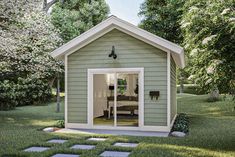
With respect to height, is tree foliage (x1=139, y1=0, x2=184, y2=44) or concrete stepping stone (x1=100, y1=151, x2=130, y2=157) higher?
tree foliage (x1=139, y1=0, x2=184, y2=44)

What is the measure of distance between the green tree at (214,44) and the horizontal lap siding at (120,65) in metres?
3.17

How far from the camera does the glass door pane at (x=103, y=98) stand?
1417 centimetres

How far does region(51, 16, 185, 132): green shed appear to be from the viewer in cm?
1070

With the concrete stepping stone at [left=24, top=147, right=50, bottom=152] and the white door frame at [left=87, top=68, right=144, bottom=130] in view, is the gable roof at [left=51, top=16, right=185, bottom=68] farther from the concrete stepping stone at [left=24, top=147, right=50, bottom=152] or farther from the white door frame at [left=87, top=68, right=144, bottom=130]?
the concrete stepping stone at [left=24, top=147, right=50, bottom=152]

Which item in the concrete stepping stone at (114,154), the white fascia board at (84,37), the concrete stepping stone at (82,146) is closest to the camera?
the concrete stepping stone at (114,154)

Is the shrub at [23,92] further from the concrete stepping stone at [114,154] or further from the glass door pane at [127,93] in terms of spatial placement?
the concrete stepping stone at [114,154]

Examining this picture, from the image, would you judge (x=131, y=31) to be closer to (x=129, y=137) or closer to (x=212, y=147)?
(x=129, y=137)

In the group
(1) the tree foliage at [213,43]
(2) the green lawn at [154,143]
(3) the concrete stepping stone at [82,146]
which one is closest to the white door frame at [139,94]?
(2) the green lawn at [154,143]

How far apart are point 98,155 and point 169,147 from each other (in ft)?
6.44

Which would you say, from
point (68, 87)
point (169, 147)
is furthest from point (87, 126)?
point (169, 147)

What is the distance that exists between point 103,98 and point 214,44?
29.3 feet

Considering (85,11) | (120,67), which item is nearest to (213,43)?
(120,67)

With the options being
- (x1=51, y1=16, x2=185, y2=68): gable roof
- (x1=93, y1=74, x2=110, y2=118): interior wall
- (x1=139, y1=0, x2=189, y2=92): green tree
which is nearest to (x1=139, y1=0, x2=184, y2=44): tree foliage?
(x1=139, y1=0, x2=189, y2=92): green tree

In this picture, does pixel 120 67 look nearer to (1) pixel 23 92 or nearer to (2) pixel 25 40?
(2) pixel 25 40
